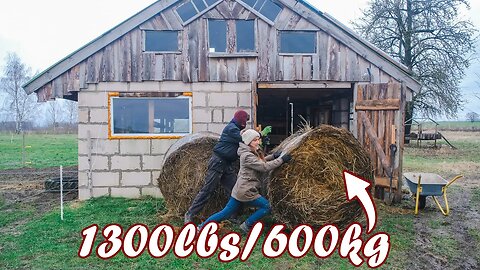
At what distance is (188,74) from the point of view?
825 centimetres

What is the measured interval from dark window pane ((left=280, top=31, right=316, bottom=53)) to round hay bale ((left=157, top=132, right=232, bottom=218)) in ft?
10.2

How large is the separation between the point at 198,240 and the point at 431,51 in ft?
67.7

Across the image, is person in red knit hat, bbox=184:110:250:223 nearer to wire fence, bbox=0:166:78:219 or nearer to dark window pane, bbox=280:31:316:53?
wire fence, bbox=0:166:78:219

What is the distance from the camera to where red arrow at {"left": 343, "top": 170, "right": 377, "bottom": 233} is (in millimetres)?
5480

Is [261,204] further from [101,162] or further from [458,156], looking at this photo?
[458,156]

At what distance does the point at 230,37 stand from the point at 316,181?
4.14 metres

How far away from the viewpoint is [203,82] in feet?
27.2

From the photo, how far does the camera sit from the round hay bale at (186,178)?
6.45 metres

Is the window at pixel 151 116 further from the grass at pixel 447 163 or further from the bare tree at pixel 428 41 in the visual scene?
the bare tree at pixel 428 41

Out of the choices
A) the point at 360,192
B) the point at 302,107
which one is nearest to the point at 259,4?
the point at 360,192

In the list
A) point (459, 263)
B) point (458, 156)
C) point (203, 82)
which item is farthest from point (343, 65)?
point (458, 156)

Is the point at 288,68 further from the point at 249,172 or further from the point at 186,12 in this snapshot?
the point at 249,172

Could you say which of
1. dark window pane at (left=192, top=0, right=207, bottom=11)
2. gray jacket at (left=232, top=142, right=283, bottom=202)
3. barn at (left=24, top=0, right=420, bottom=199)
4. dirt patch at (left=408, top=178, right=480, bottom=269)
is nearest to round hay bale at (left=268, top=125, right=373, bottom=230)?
gray jacket at (left=232, top=142, right=283, bottom=202)

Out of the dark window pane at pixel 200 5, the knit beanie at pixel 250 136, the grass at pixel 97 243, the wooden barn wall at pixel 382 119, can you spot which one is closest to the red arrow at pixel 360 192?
the grass at pixel 97 243
